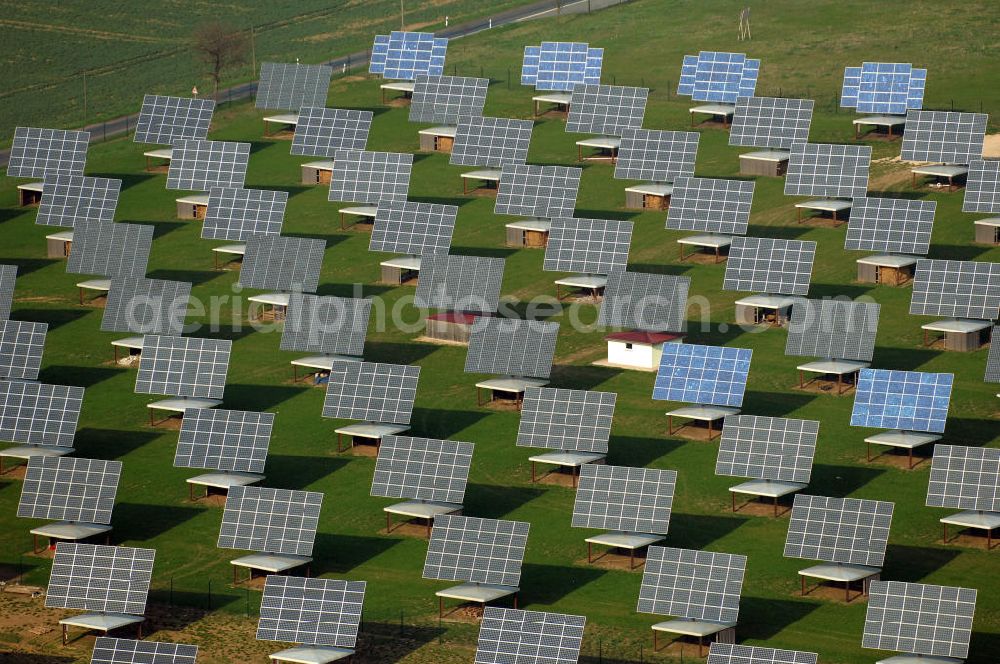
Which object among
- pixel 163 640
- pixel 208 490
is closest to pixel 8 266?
pixel 208 490

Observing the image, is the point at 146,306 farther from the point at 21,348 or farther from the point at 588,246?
the point at 588,246

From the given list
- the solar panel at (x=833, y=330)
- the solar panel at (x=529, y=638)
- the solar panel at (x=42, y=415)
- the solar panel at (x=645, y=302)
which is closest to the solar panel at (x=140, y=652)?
the solar panel at (x=529, y=638)

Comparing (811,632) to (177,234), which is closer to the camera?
(811,632)

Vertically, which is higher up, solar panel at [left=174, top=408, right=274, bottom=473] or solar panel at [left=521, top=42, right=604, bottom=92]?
solar panel at [left=521, top=42, right=604, bottom=92]

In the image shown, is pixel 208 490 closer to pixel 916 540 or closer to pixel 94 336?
pixel 94 336

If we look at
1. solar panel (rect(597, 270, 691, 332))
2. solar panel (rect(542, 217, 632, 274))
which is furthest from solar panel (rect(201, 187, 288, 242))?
solar panel (rect(597, 270, 691, 332))

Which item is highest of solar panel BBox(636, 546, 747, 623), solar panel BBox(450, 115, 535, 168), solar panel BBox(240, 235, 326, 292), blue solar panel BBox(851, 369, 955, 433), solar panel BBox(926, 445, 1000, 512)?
solar panel BBox(450, 115, 535, 168)

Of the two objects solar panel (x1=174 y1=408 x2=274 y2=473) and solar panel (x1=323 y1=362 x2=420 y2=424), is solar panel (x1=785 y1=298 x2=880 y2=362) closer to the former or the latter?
solar panel (x1=323 y1=362 x2=420 y2=424)
